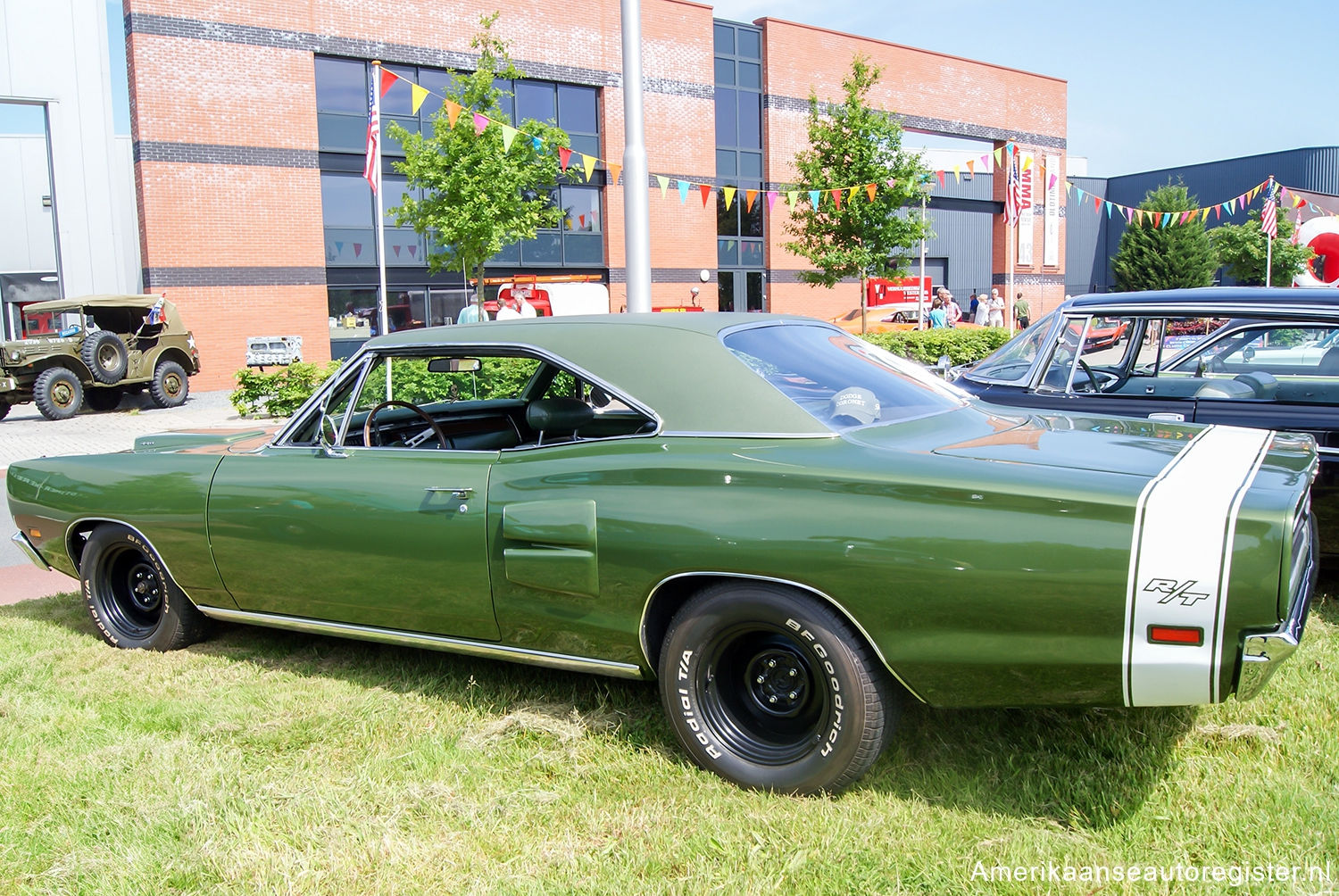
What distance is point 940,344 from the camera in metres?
18.7

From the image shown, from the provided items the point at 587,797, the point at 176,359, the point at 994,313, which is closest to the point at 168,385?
the point at 176,359

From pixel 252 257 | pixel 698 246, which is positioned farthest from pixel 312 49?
pixel 698 246

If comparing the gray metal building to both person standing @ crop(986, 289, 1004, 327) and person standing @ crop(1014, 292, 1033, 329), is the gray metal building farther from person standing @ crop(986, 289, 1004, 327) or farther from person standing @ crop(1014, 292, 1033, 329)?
person standing @ crop(986, 289, 1004, 327)

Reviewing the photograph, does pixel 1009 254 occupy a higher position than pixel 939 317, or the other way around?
pixel 1009 254

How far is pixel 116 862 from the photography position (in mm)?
2730

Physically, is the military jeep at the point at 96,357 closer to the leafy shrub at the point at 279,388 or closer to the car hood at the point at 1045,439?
the leafy shrub at the point at 279,388

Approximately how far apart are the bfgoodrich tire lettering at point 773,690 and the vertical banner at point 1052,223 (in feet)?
125

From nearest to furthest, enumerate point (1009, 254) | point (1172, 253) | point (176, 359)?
point (176, 359), point (1009, 254), point (1172, 253)

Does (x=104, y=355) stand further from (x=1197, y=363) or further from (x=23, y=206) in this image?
(x=23, y=206)

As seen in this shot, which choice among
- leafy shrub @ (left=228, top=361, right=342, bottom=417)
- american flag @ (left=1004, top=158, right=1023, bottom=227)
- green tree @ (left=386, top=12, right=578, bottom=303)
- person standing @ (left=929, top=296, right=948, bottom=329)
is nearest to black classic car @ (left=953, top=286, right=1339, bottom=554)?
leafy shrub @ (left=228, top=361, right=342, bottom=417)

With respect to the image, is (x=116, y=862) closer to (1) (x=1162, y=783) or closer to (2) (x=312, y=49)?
(1) (x=1162, y=783)

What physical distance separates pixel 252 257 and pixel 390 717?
21083 mm

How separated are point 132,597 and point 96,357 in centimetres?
1382

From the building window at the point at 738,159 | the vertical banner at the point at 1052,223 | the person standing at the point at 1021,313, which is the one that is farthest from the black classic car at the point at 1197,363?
the vertical banner at the point at 1052,223
